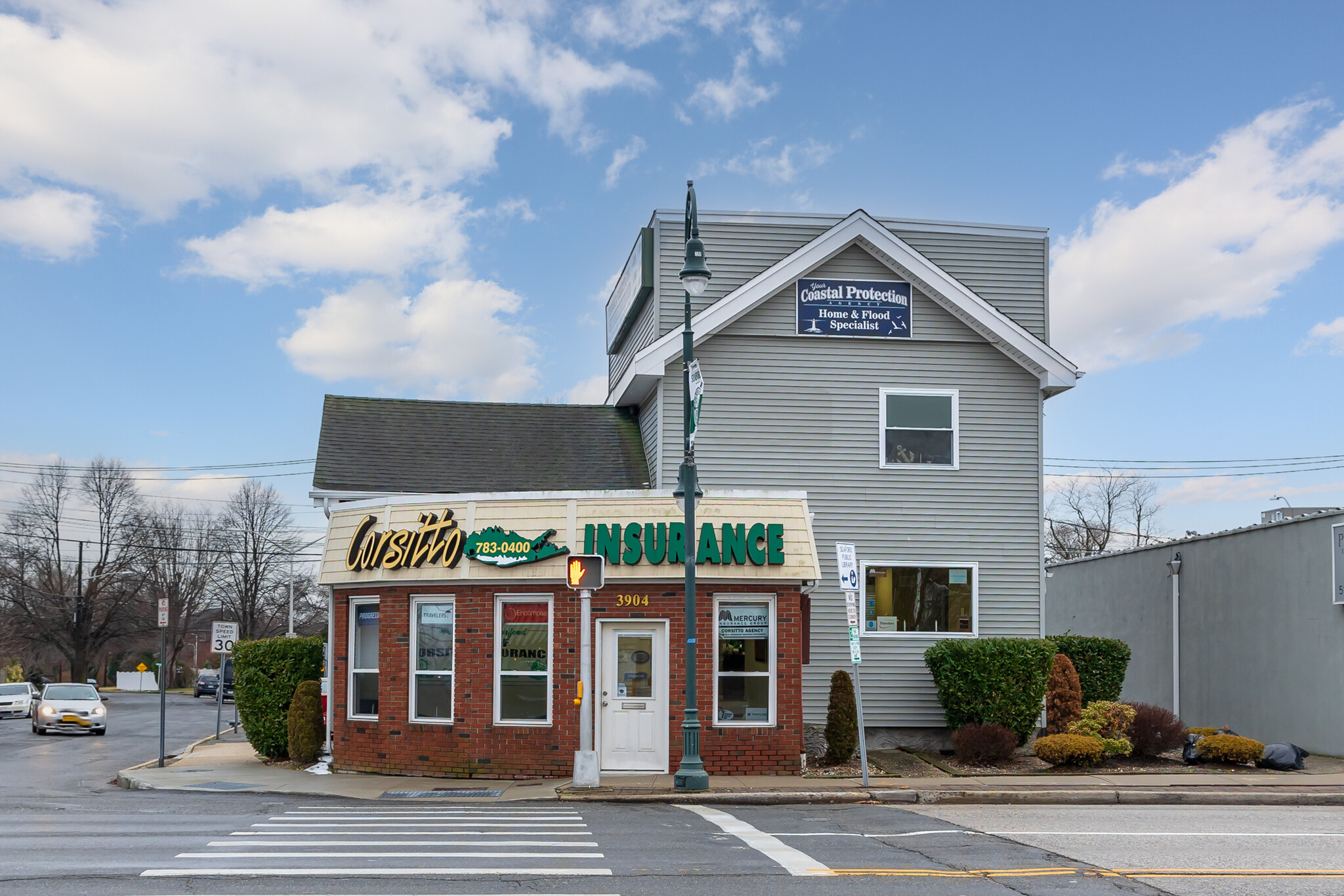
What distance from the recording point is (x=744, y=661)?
18.1 meters

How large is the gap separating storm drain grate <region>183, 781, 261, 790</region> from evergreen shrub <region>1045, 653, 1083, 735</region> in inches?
493

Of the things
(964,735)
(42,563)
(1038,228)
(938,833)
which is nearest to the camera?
(938,833)

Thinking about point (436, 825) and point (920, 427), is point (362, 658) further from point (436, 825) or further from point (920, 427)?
point (920, 427)

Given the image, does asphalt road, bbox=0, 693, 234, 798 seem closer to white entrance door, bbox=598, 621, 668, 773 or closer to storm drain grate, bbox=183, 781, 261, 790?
storm drain grate, bbox=183, 781, 261, 790

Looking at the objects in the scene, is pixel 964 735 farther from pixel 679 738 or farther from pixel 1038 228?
pixel 1038 228

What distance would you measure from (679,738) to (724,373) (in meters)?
7.02

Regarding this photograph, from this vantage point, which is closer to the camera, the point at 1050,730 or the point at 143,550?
the point at 1050,730

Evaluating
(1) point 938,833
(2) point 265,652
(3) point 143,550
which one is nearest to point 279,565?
(3) point 143,550

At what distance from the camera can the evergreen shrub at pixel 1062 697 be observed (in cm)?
1973

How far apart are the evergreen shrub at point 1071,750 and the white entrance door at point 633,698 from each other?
585 cm

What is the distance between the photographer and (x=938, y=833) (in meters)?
12.3

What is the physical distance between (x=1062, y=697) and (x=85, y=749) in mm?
21694

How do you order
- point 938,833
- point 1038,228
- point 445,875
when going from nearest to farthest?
point 445,875, point 938,833, point 1038,228

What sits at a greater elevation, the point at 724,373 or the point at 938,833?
the point at 724,373
